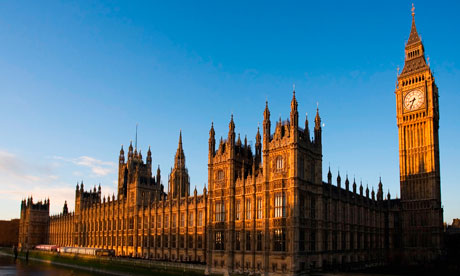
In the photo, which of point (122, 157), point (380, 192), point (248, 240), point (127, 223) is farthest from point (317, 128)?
point (122, 157)

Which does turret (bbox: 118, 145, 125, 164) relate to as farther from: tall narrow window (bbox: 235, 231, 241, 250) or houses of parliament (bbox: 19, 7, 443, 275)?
tall narrow window (bbox: 235, 231, 241, 250)

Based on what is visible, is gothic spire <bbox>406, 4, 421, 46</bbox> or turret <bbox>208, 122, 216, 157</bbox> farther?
gothic spire <bbox>406, 4, 421, 46</bbox>

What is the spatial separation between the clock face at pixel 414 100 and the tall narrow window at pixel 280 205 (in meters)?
50.6

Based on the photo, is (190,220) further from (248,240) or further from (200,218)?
(248,240)

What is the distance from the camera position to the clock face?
9379cm

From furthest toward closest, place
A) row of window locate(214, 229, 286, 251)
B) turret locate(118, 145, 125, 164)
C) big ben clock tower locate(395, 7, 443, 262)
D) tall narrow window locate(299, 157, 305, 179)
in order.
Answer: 1. turret locate(118, 145, 125, 164)
2. big ben clock tower locate(395, 7, 443, 262)
3. tall narrow window locate(299, 157, 305, 179)
4. row of window locate(214, 229, 286, 251)

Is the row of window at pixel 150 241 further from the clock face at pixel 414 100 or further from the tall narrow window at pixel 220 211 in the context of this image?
the clock face at pixel 414 100

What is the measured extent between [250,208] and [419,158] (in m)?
47.7

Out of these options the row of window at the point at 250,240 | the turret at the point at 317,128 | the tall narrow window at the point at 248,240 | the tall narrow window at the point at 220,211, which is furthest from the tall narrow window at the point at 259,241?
the turret at the point at 317,128

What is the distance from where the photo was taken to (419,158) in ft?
302

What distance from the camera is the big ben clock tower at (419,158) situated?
86.8m

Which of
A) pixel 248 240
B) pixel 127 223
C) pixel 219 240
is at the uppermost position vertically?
pixel 248 240

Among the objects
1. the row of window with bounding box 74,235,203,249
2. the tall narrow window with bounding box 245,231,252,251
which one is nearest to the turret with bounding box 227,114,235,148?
the tall narrow window with bounding box 245,231,252,251

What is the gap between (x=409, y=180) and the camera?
92250 millimetres
